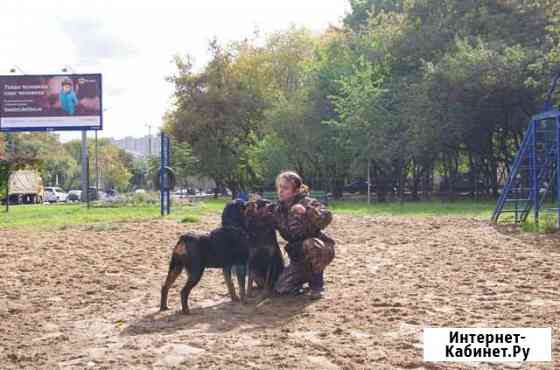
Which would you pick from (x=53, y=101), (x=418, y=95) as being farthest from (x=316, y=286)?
(x=53, y=101)

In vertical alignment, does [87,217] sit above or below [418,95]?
below

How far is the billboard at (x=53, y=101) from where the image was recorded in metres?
30.1

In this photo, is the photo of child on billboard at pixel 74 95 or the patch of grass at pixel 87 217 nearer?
the patch of grass at pixel 87 217

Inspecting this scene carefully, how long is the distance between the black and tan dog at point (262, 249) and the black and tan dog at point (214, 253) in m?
0.10

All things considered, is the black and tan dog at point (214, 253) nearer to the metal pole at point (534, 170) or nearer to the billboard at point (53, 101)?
the metal pole at point (534, 170)

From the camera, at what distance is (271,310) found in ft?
16.8

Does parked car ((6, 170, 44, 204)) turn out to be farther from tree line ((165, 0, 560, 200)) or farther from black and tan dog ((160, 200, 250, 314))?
black and tan dog ((160, 200, 250, 314))

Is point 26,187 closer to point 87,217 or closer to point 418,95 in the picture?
point 87,217

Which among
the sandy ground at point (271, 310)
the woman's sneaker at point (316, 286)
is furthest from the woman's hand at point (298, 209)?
the sandy ground at point (271, 310)

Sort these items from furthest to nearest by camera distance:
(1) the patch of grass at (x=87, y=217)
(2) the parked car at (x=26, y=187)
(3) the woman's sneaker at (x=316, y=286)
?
(2) the parked car at (x=26, y=187) → (1) the patch of grass at (x=87, y=217) → (3) the woman's sneaker at (x=316, y=286)

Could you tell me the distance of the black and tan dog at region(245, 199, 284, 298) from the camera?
5438 mm

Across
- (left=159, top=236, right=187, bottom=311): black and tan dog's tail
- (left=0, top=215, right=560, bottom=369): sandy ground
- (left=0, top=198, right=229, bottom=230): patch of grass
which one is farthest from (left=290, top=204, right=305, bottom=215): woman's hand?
(left=0, top=198, right=229, bottom=230): patch of grass

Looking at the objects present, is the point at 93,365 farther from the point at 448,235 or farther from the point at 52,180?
the point at 52,180

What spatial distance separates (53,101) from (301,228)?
91.4 feet
